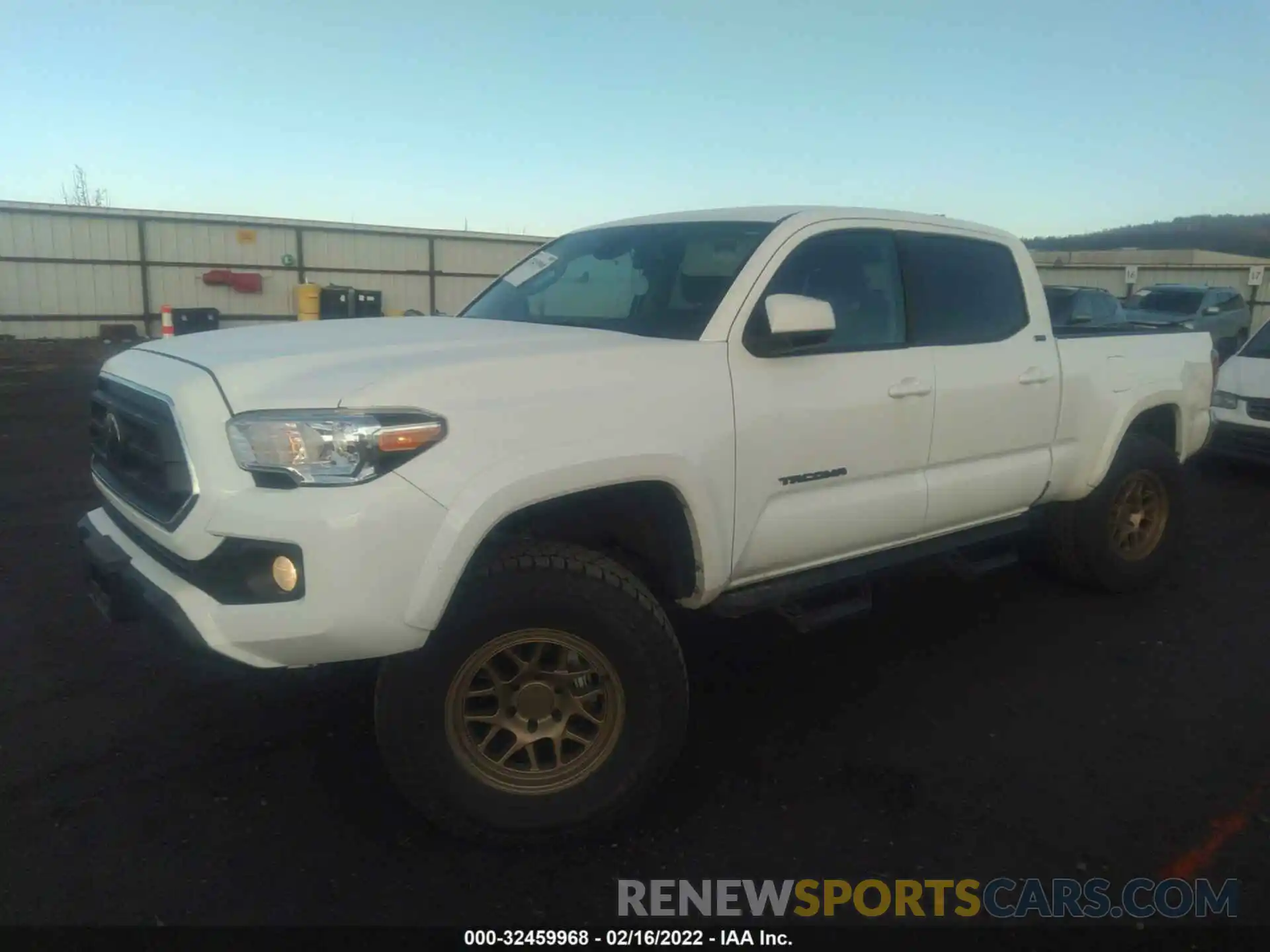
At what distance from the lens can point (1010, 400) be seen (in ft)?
13.7

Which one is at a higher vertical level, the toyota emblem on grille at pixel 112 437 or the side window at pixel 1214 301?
A: the side window at pixel 1214 301

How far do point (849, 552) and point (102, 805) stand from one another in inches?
107

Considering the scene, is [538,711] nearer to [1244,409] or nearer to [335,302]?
[1244,409]

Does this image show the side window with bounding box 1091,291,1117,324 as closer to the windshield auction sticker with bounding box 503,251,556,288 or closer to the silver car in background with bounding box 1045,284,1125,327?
the silver car in background with bounding box 1045,284,1125,327

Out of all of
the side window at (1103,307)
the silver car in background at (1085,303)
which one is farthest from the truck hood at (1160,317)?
the side window at (1103,307)

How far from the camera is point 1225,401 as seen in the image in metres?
8.67

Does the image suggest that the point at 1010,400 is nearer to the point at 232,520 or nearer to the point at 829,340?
the point at 829,340

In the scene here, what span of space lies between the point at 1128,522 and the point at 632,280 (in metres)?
3.25

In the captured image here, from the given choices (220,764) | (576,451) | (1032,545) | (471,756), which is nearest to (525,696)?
(471,756)

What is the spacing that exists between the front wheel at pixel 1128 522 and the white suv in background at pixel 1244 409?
400 cm

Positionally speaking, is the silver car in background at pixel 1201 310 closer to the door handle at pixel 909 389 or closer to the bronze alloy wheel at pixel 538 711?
the door handle at pixel 909 389

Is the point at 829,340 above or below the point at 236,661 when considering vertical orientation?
above

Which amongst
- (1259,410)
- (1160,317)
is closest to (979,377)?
(1259,410)

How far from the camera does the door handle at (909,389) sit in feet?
11.9
